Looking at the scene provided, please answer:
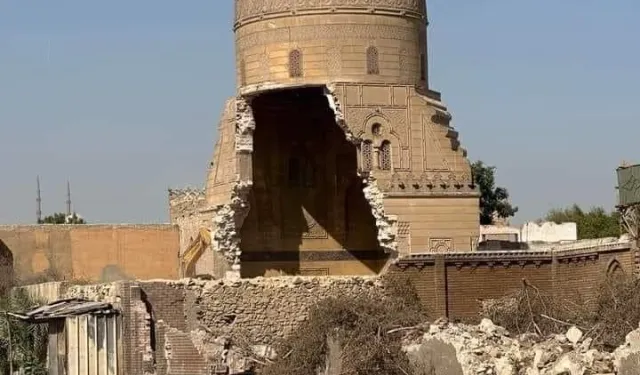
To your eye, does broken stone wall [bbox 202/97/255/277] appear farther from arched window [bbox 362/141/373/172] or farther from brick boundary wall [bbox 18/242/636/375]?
brick boundary wall [bbox 18/242/636/375]

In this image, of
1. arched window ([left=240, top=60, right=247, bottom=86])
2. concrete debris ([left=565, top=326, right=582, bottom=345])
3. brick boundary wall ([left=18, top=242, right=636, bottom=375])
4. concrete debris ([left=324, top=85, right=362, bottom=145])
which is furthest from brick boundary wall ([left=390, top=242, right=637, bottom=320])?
arched window ([left=240, top=60, right=247, bottom=86])

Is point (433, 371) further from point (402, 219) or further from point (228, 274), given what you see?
point (228, 274)

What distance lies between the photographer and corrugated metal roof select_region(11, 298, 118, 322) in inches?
1015

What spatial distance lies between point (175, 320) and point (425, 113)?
779cm

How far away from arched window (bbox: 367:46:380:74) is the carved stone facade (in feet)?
0.07

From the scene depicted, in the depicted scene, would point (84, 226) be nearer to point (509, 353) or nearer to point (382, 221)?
point (382, 221)

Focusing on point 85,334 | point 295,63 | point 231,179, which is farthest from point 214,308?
point 295,63

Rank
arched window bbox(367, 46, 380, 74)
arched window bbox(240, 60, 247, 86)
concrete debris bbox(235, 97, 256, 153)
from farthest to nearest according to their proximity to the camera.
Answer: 1. arched window bbox(240, 60, 247, 86)
2. concrete debris bbox(235, 97, 256, 153)
3. arched window bbox(367, 46, 380, 74)

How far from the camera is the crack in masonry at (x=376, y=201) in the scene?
29.7 m

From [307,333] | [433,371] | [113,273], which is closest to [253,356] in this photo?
[307,333]

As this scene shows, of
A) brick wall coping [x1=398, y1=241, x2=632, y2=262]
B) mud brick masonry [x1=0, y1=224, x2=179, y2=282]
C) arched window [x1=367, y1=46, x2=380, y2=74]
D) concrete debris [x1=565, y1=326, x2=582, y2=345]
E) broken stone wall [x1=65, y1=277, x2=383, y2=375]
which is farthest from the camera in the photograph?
mud brick masonry [x1=0, y1=224, x2=179, y2=282]

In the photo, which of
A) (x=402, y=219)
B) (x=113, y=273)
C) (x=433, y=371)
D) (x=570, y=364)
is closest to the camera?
(x=570, y=364)

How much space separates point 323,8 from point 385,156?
3399mm

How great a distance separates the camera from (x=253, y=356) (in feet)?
81.8
